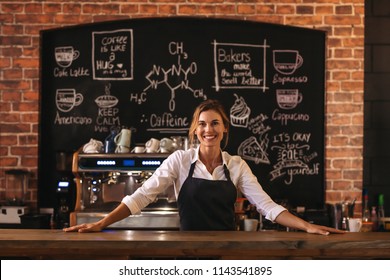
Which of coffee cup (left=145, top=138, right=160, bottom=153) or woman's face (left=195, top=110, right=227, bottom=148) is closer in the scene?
woman's face (left=195, top=110, right=227, bottom=148)

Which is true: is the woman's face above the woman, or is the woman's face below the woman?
above

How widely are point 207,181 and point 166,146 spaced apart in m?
1.36

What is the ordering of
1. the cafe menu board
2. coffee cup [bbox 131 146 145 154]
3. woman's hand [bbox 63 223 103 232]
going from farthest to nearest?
the cafe menu board
coffee cup [bbox 131 146 145 154]
woman's hand [bbox 63 223 103 232]

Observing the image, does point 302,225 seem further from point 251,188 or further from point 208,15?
point 208,15

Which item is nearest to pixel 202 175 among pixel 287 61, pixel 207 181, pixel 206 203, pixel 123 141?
pixel 207 181

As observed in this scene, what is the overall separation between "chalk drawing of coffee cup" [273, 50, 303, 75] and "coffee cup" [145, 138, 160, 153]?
1.22 m

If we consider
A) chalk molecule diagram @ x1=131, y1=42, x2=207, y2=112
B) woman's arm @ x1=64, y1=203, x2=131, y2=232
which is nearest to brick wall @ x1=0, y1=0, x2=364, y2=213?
chalk molecule diagram @ x1=131, y1=42, x2=207, y2=112

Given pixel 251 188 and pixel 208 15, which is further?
pixel 208 15

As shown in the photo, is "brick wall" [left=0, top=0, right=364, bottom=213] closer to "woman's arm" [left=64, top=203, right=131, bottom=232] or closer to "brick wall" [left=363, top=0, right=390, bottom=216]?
"brick wall" [left=363, top=0, right=390, bottom=216]

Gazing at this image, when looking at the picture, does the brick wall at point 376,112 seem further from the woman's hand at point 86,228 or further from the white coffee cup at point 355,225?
the woman's hand at point 86,228

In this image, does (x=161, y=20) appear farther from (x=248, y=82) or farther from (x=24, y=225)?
(x=24, y=225)

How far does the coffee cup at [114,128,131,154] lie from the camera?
416 cm

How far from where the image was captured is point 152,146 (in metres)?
4.15
